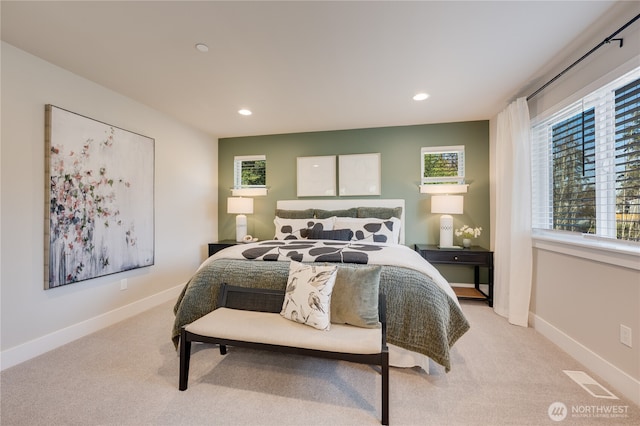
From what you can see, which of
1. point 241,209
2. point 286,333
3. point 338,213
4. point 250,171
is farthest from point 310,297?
point 250,171

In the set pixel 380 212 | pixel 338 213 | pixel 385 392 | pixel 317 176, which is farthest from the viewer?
pixel 317 176

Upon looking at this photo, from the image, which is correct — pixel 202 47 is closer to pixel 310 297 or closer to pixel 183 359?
pixel 310 297

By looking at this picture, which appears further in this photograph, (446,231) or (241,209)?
(241,209)

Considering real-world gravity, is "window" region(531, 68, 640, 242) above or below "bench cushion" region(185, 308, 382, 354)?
above

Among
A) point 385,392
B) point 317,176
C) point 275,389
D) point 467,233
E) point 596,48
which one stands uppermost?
point 596,48

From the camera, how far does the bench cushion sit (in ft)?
4.80

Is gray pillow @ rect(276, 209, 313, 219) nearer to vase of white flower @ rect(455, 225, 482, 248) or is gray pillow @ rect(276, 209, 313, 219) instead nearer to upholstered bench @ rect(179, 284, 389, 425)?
upholstered bench @ rect(179, 284, 389, 425)

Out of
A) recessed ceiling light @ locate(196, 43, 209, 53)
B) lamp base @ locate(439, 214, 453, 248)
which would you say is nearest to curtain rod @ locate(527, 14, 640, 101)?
lamp base @ locate(439, 214, 453, 248)

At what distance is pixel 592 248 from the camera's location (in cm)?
187

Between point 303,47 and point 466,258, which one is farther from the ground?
point 303,47

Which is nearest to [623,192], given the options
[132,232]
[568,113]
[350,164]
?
[568,113]

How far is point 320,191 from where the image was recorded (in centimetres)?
411

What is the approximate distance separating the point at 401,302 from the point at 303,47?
198cm

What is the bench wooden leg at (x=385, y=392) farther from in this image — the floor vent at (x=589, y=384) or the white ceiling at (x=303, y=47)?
the white ceiling at (x=303, y=47)
